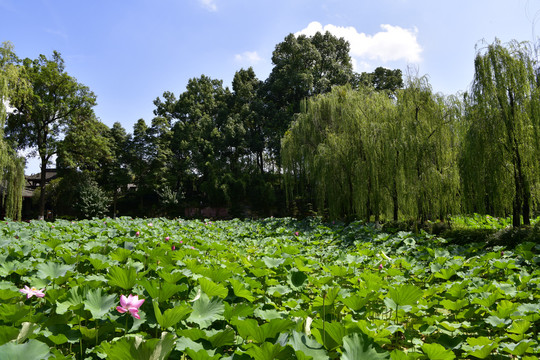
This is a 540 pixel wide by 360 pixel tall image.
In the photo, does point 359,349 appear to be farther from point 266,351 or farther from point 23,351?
point 23,351

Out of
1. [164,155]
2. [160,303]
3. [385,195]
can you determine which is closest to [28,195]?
[164,155]

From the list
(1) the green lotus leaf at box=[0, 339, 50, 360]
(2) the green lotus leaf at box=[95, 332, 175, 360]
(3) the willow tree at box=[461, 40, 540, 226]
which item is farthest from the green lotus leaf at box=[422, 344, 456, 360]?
(3) the willow tree at box=[461, 40, 540, 226]

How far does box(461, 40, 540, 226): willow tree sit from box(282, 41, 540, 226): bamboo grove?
17 millimetres

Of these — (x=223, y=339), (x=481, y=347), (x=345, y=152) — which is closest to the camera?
(x=223, y=339)

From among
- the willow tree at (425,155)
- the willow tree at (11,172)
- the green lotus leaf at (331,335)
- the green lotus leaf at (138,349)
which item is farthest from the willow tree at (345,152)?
the willow tree at (11,172)

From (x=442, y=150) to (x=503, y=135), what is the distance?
162cm

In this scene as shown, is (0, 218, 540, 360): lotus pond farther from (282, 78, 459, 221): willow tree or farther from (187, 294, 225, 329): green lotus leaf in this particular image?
(282, 78, 459, 221): willow tree

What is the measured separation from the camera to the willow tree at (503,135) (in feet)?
20.4

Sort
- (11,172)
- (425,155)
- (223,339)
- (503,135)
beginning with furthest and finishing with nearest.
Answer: (11,172) < (425,155) < (503,135) < (223,339)

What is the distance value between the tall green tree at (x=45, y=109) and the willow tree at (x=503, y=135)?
60.9 feet

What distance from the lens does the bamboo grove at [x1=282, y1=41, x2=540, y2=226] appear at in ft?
20.8

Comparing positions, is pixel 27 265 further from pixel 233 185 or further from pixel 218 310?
pixel 233 185

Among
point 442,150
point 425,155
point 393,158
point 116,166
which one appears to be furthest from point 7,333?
point 116,166

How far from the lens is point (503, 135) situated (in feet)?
20.8
